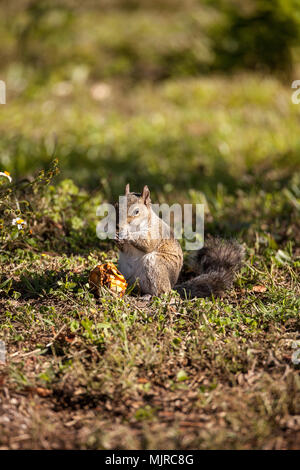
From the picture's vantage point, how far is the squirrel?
134 inches

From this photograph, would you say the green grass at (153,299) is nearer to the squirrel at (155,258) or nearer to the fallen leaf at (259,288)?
the fallen leaf at (259,288)

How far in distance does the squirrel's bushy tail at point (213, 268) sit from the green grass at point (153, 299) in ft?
0.38

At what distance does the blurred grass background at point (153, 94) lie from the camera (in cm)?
639

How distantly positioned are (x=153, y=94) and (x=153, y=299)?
256 inches

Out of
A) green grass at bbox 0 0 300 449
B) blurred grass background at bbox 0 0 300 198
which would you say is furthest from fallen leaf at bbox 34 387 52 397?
blurred grass background at bbox 0 0 300 198

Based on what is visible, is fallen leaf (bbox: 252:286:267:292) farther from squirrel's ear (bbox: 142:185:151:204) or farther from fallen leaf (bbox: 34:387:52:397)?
fallen leaf (bbox: 34:387:52:397)

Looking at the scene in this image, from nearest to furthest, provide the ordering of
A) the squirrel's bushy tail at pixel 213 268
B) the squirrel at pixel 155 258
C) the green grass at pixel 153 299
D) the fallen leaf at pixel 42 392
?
1. the green grass at pixel 153 299
2. the fallen leaf at pixel 42 392
3. the squirrel at pixel 155 258
4. the squirrel's bushy tail at pixel 213 268

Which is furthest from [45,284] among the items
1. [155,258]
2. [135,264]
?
[155,258]

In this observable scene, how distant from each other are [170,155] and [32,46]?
16.3 ft

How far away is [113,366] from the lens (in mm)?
2760

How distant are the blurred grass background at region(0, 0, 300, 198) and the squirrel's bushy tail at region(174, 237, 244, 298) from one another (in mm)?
1478

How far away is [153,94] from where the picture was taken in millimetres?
9266

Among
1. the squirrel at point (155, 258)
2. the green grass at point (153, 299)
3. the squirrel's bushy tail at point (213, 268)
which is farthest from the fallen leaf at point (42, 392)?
the squirrel's bushy tail at point (213, 268)
